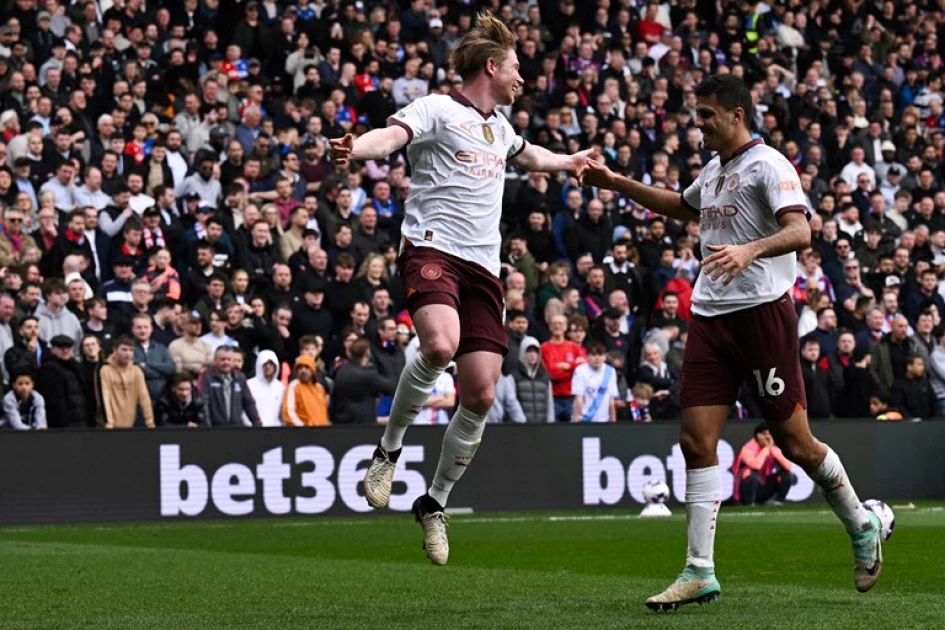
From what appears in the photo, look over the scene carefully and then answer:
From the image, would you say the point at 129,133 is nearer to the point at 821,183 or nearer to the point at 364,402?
the point at 364,402

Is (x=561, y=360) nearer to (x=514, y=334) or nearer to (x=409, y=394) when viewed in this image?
(x=514, y=334)

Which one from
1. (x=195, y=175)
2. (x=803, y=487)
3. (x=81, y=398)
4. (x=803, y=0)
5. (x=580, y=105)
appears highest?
(x=803, y=0)

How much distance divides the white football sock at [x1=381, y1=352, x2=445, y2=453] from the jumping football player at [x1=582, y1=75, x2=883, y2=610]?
1364mm

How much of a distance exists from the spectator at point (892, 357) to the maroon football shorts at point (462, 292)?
13.6m

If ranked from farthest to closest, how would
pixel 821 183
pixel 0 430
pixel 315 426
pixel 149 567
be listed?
pixel 821 183, pixel 315 426, pixel 0 430, pixel 149 567

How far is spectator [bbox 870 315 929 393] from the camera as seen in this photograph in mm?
21547

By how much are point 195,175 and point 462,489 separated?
5.22m

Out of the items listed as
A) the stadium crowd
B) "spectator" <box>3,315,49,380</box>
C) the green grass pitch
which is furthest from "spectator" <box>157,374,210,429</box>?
the green grass pitch

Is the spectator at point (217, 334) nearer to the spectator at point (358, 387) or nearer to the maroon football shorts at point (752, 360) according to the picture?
the spectator at point (358, 387)

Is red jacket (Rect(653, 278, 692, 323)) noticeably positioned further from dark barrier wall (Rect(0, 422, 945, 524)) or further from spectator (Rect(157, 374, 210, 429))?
spectator (Rect(157, 374, 210, 429))

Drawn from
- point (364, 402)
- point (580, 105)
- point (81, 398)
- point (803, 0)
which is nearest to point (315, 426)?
point (364, 402)

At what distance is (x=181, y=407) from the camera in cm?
1797

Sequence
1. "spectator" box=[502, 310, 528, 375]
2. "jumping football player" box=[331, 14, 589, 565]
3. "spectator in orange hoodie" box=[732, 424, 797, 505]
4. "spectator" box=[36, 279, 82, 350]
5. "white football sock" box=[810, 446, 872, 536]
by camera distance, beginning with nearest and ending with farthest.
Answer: "white football sock" box=[810, 446, 872, 536]
"jumping football player" box=[331, 14, 589, 565]
"spectator" box=[36, 279, 82, 350]
"spectator" box=[502, 310, 528, 375]
"spectator in orange hoodie" box=[732, 424, 797, 505]

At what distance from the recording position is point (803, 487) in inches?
792
